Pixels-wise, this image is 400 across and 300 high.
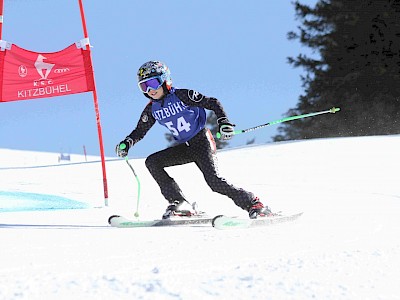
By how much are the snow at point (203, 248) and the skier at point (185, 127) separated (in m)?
0.40

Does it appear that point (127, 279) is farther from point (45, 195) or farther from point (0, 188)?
point (0, 188)

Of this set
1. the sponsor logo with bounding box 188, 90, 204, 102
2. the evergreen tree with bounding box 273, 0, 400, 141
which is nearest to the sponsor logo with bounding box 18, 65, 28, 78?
the sponsor logo with bounding box 188, 90, 204, 102

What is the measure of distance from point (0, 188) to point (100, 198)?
6.23 ft

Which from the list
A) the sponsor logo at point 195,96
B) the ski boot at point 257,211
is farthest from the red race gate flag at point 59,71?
the ski boot at point 257,211

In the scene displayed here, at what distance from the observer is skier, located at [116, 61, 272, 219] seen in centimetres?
462

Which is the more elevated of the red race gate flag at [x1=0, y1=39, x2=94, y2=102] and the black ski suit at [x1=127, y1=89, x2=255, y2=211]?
the red race gate flag at [x1=0, y1=39, x2=94, y2=102]

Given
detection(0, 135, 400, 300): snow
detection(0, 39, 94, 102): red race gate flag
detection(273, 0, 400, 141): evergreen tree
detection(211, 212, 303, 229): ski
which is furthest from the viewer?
detection(273, 0, 400, 141): evergreen tree

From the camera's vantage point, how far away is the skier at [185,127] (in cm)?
462

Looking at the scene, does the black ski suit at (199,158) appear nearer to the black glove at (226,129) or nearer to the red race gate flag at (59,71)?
the black glove at (226,129)

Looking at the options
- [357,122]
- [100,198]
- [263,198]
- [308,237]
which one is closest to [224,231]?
[308,237]

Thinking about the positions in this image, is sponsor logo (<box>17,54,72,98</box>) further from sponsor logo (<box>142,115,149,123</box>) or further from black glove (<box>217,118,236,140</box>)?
black glove (<box>217,118,236,140</box>)

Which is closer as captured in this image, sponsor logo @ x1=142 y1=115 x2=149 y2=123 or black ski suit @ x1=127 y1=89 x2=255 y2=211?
black ski suit @ x1=127 y1=89 x2=255 y2=211

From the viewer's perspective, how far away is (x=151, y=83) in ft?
15.3

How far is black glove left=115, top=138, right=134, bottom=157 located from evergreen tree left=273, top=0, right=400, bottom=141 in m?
16.7
